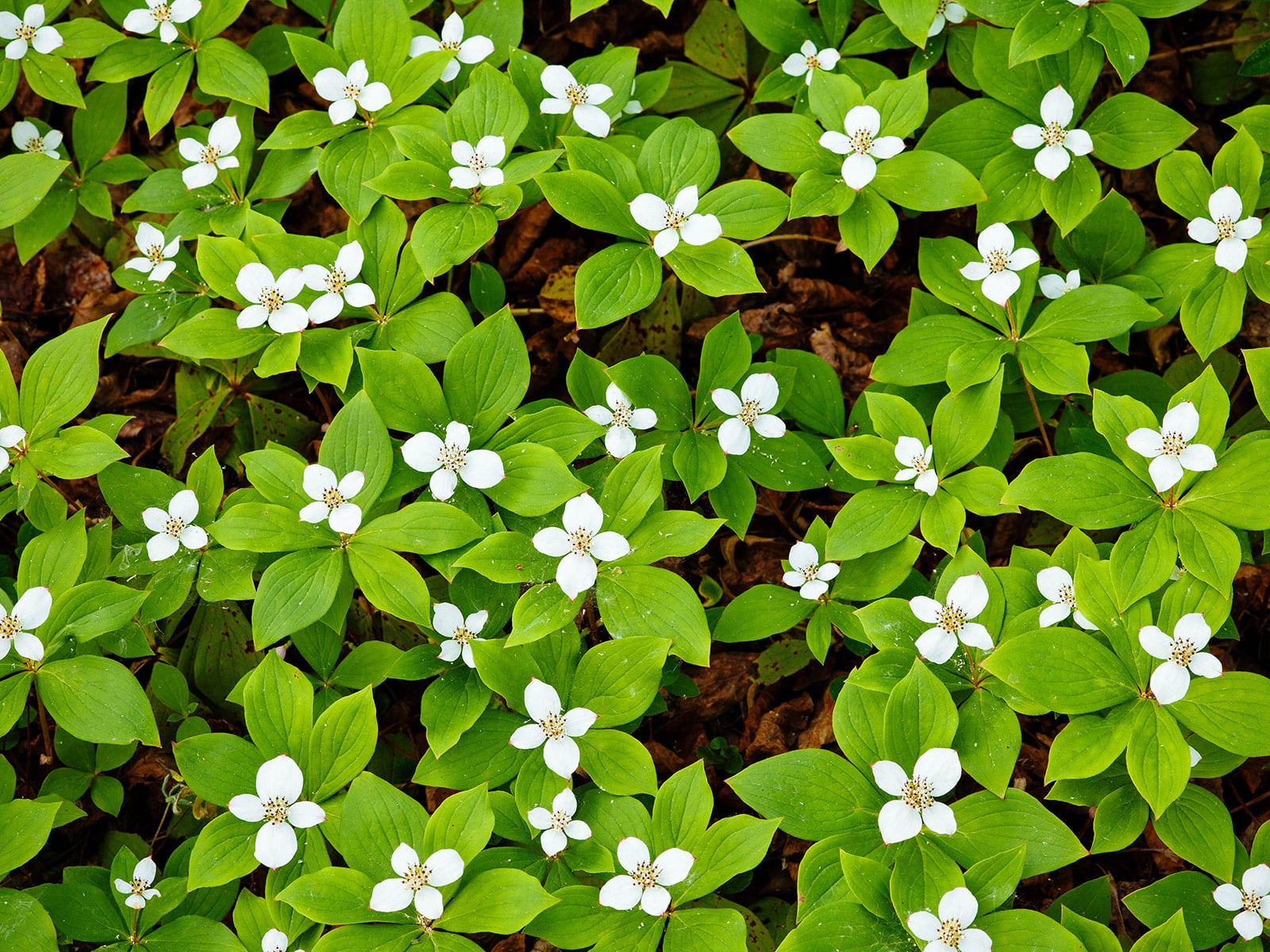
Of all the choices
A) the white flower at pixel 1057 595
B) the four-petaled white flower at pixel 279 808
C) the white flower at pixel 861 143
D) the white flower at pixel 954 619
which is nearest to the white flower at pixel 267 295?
the four-petaled white flower at pixel 279 808

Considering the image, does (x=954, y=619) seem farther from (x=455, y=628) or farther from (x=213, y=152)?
(x=213, y=152)

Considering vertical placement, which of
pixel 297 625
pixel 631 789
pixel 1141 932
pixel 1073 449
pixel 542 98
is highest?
pixel 542 98

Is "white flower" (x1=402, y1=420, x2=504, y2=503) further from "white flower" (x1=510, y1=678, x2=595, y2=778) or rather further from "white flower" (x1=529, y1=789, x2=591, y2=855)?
"white flower" (x1=529, y1=789, x2=591, y2=855)

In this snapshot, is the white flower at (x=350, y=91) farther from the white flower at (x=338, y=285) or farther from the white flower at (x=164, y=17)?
the white flower at (x=164, y=17)

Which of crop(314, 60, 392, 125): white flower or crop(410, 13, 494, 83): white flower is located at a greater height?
crop(410, 13, 494, 83): white flower

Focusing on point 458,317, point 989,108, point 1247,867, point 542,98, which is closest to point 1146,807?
point 1247,867

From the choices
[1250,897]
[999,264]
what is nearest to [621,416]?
[999,264]

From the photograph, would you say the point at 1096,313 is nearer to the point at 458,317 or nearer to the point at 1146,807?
the point at 1146,807

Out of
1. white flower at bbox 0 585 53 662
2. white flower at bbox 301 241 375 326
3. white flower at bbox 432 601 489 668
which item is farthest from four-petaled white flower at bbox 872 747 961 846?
white flower at bbox 0 585 53 662
